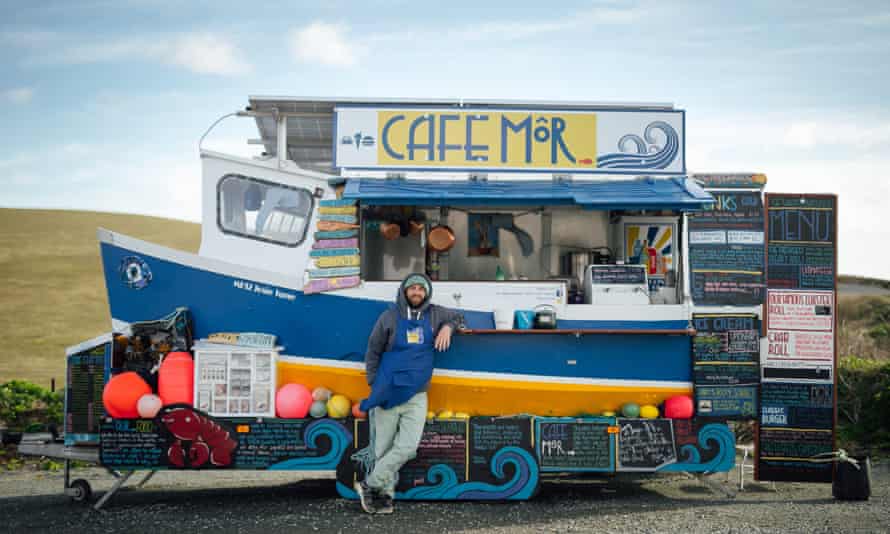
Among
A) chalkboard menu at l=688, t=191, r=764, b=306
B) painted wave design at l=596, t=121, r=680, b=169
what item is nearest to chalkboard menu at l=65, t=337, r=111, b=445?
painted wave design at l=596, t=121, r=680, b=169

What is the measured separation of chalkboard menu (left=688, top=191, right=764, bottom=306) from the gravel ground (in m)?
2.15

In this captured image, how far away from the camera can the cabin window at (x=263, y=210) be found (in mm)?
8523

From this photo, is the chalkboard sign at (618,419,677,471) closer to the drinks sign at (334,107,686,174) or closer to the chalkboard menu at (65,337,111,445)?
the drinks sign at (334,107,686,174)

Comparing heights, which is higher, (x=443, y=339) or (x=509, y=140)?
(x=509, y=140)

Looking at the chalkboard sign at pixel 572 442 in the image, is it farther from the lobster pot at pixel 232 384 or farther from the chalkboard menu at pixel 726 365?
the lobster pot at pixel 232 384

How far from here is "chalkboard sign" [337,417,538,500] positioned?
316 inches

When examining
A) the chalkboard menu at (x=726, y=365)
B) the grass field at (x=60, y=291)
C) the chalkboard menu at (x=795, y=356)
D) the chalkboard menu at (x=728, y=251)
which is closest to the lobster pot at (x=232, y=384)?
the chalkboard menu at (x=726, y=365)

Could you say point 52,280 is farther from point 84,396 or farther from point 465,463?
point 465,463

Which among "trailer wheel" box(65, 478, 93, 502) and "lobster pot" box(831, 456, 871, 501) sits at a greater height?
"lobster pot" box(831, 456, 871, 501)

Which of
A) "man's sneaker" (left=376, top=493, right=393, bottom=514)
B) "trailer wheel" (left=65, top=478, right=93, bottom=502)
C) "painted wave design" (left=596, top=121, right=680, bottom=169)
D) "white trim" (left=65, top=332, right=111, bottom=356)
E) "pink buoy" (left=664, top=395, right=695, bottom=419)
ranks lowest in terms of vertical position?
"trailer wheel" (left=65, top=478, right=93, bottom=502)

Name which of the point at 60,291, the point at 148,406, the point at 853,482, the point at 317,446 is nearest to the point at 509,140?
the point at 317,446

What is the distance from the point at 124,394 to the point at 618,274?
16.7 ft

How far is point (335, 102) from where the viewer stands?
344 inches

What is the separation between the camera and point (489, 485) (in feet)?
26.4
